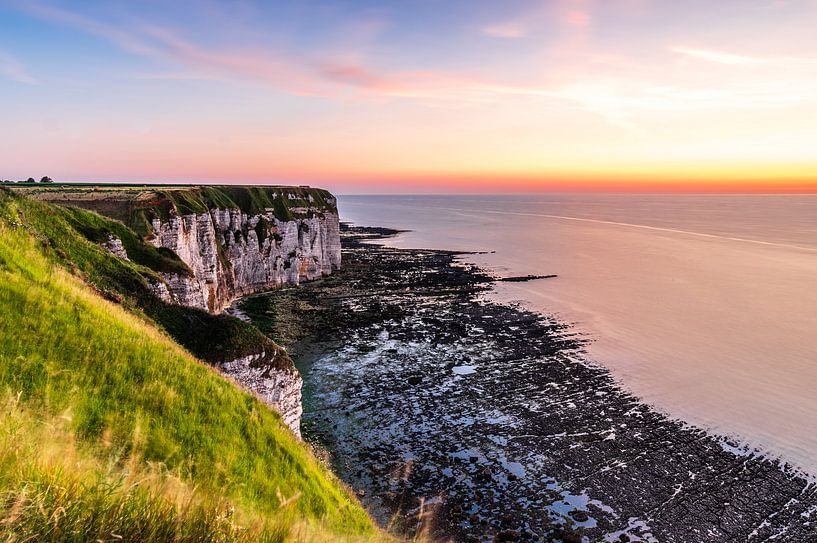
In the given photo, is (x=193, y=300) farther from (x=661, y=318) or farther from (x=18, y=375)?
(x=661, y=318)

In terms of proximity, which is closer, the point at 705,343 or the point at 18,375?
the point at 18,375

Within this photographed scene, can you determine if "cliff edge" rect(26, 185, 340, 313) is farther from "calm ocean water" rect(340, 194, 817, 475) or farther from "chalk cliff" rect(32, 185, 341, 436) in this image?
"calm ocean water" rect(340, 194, 817, 475)

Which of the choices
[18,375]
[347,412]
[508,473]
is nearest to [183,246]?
[347,412]

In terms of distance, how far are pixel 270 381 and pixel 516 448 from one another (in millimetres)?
16196

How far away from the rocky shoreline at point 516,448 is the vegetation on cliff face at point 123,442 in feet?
13.5

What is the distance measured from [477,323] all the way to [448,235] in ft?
342

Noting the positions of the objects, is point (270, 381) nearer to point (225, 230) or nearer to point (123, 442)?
point (123, 442)

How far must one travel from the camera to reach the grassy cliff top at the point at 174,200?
48.8 m

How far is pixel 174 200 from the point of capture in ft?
180

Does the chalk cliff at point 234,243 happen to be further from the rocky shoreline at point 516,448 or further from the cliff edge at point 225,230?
the rocky shoreline at point 516,448

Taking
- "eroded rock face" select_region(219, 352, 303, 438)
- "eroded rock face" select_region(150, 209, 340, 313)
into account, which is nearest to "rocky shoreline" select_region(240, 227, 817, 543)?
"eroded rock face" select_region(219, 352, 303, 438)

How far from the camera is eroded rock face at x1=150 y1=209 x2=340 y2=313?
52.5 meters

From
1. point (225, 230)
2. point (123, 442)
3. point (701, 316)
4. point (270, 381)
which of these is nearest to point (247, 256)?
point (225, 230)

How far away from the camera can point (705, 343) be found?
5006cm
